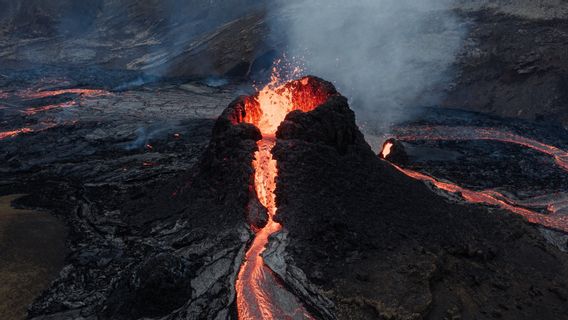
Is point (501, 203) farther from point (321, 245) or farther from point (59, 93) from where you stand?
point (59, 93)

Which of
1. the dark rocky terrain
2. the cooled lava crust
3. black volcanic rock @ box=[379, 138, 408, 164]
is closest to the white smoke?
the dark rocky terrain

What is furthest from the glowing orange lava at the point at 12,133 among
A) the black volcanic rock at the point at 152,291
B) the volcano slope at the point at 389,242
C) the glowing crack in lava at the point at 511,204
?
the glowing crack in lava at the point at 511,204

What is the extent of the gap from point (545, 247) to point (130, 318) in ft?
39.3

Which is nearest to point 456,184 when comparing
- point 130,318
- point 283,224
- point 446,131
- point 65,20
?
point 446,131

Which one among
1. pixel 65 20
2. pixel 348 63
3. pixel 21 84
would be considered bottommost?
pixel 348 63

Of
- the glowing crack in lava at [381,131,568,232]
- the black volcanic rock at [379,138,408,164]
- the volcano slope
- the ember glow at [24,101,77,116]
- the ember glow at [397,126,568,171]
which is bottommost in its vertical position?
the ember glow at [397,126,568,171]

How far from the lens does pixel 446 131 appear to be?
95.1 ft

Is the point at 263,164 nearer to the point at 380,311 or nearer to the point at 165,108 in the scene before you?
the point at 380,311

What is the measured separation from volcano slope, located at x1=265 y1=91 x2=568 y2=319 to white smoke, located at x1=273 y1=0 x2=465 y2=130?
18429 mm

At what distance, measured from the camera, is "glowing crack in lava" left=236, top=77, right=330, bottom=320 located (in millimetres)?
9711

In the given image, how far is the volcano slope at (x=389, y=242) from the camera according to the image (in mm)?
10188

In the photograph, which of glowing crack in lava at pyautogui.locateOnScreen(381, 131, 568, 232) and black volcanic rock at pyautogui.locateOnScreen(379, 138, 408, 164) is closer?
glowing crack in lava at pyautogui.locateOnScreen(381, 131, 568, 232)

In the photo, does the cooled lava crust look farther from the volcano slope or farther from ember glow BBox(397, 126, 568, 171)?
ember glow BBox(397, 126, 568, 171)

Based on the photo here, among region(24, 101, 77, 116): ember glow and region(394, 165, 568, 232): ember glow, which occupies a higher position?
region(24, 101, 77, 116): ember glow
